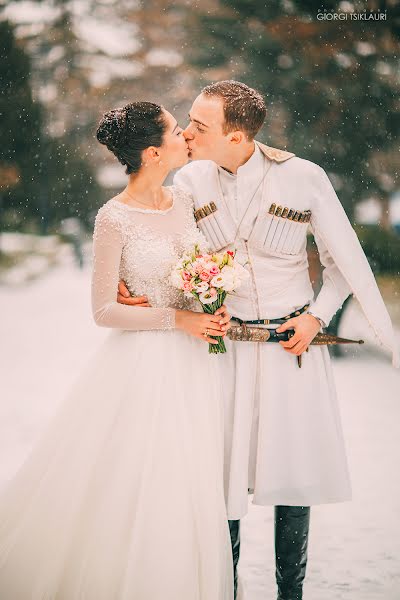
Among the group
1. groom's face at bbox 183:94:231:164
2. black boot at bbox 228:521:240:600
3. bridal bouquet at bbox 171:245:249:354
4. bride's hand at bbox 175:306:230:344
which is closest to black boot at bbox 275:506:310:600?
black boot at bbox 228:521:240:600

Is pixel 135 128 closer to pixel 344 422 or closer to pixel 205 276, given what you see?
pixel 205 276

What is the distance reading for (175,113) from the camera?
5297 millimetres

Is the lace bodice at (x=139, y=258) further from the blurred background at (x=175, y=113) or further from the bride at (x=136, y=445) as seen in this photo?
the blurred background at (x=175, y=113)

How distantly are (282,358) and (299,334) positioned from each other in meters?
0.09

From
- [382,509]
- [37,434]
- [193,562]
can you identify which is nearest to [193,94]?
[37,434]

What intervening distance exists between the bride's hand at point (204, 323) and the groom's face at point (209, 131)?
17.1 inches

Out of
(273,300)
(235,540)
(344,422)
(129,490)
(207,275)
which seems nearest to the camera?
(207,275)

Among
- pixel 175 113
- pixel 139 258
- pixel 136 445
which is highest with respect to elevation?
pixel 175 113

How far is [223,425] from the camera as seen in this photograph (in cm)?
204

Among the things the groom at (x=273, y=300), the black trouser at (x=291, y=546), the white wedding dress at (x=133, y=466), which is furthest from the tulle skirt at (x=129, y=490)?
the black trouser at (x=291, y=546)

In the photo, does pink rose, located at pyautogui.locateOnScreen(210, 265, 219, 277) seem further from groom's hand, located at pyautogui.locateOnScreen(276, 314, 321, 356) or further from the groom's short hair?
the groom's short hair

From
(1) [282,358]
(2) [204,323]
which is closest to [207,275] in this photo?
(2) [204,323]

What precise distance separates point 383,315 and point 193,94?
3.68m

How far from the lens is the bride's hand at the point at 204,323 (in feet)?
6.26
